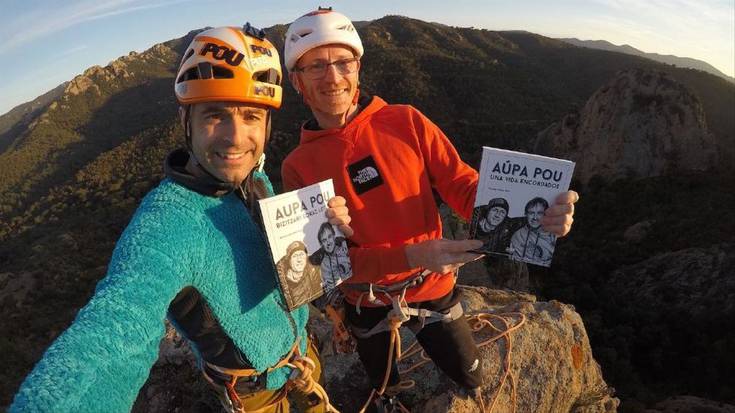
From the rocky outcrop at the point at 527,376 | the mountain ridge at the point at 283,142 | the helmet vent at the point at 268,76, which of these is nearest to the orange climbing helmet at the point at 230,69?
the helmet vent at the point at 268,76

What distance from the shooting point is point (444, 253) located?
2.40 metres

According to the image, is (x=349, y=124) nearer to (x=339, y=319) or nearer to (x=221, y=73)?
(x=221, y=73)

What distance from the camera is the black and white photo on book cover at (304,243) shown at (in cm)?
201

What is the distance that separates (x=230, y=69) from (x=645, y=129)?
3856 centimetres

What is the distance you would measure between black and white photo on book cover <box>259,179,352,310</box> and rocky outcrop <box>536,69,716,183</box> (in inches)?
1458

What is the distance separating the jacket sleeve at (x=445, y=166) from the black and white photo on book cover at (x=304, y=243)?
3.14 ft

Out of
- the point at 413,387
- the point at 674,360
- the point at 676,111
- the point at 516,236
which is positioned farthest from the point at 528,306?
the point at 676,111

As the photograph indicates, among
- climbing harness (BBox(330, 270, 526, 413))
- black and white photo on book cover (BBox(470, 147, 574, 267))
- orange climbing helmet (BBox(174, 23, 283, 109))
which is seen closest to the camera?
orange climbing helmet (BBox(174, 23, 283, 109))

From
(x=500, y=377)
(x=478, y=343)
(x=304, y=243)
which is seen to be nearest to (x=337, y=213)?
(x=304, y=243)

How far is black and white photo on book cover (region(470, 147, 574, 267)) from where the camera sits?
233 cm

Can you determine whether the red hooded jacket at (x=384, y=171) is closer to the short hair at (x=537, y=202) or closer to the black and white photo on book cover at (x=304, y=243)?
the black and white photo on book cover at (x=304, y=243)

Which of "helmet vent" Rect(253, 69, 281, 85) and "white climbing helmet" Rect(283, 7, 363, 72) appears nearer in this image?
"helmet vent" Rect(253, 69, 281, 85)

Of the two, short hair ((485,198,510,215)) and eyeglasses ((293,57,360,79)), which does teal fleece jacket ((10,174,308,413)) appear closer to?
eyeglasses ((293,57,360,79))

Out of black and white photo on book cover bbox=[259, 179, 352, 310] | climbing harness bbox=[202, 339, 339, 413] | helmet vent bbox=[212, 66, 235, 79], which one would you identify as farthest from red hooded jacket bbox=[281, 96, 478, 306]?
helmet vent bbox=[212, 66, 235, 79]
